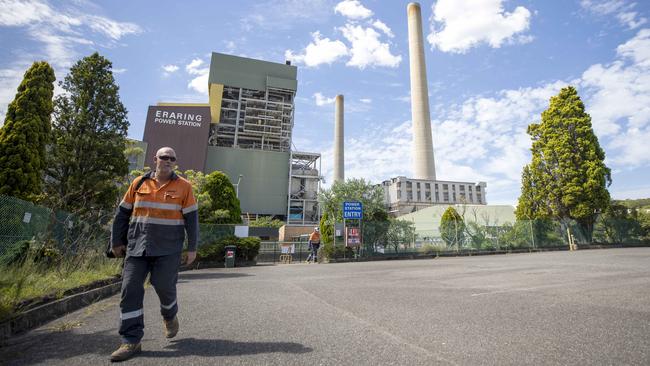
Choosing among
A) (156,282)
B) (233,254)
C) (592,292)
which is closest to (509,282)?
(592,292)

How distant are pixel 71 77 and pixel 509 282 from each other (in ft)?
57.8

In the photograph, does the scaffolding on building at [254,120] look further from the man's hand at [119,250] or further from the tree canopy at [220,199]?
the man's hand at [119,250]

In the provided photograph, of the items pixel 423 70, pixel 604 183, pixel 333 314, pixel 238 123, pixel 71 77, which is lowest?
pixel 333 314

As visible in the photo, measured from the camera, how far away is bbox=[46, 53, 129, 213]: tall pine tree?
12883 mm

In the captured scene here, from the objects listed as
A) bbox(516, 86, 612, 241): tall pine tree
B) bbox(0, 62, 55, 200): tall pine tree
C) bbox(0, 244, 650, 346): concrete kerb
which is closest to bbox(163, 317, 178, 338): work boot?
bbox(0, 244, 650, 346): concrete kerb

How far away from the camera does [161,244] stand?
2.97m

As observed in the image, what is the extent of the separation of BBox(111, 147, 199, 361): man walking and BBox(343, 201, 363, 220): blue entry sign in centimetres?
1556

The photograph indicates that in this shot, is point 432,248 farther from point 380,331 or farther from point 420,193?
point 420,193

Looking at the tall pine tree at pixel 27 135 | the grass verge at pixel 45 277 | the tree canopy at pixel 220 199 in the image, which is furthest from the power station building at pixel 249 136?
the grass verge at pixel 45 277

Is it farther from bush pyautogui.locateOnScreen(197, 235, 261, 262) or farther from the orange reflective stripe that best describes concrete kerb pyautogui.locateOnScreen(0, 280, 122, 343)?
bush pyautogui.locateOnScreen(197, 235, 261, 262)

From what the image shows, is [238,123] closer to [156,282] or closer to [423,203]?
[423,203]

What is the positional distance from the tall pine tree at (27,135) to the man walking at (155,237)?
10.7 metres

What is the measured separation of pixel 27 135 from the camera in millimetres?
11258

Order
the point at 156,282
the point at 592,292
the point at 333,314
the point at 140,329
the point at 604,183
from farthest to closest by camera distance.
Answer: the point at 604,183, the point at 592,292, the point at 333,314, the point at 156,282, the point at 140,329
